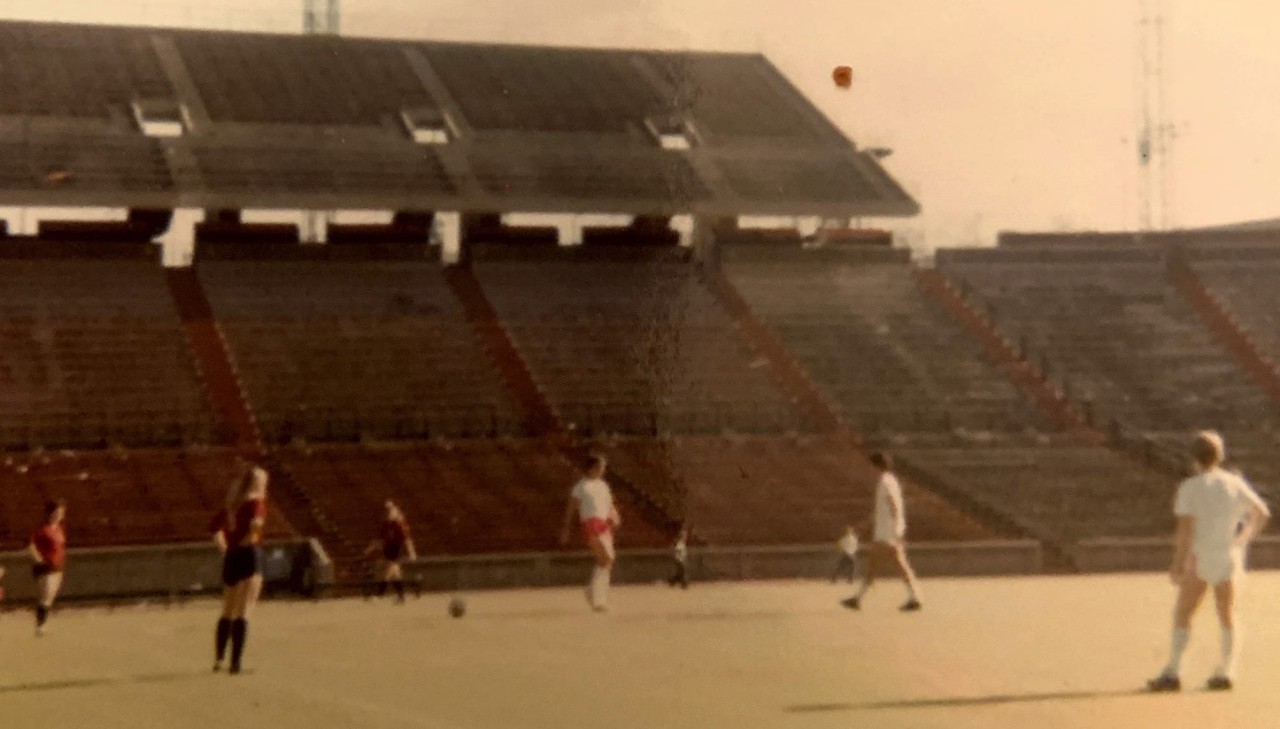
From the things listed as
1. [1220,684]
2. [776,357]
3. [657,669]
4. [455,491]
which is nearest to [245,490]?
[657,669]

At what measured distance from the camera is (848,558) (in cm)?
3697

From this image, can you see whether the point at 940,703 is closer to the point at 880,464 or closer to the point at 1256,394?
the point at 880,464

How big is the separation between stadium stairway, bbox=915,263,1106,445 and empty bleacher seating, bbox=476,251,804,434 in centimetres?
734

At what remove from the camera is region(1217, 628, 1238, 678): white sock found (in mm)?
13492

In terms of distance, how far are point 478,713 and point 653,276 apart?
48910mm

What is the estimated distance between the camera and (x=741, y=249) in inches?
2459

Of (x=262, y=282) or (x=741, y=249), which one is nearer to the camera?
(x=262, y=282)

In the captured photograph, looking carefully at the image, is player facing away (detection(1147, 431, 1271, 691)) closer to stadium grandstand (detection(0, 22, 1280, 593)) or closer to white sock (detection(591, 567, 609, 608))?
white sock (detection(591, 567, 609, 608))

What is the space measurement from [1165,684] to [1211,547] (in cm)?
95

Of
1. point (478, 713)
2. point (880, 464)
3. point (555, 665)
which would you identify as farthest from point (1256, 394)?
point (478, 713)

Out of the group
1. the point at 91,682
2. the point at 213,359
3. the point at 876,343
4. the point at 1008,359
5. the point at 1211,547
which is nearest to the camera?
the point at 1211,547

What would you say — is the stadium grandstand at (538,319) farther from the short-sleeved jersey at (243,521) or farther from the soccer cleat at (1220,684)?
the soccer cleat at (1220,684)

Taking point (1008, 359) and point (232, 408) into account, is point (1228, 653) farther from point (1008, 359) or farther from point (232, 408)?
point (1008, 359)

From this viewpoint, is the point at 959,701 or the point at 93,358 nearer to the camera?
A: the point at 959,701
